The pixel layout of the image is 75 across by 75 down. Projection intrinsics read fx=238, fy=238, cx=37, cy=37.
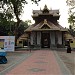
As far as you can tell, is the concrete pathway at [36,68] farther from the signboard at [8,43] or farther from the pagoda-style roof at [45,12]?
the pagoda-style roof at [45,12]

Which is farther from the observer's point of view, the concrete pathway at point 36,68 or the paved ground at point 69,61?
the paved ground at point 69,61

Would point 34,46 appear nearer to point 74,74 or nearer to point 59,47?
point 59,47

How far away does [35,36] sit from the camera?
46031 mm

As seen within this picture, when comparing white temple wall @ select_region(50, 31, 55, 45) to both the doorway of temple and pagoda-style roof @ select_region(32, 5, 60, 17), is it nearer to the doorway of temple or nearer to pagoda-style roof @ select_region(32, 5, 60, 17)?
the doorway of temple

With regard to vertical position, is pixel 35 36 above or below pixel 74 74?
above

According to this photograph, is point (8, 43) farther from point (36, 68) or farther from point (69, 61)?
point (36, 68)

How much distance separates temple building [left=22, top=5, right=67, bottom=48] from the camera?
1743 inches

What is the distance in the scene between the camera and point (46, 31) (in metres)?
45.0

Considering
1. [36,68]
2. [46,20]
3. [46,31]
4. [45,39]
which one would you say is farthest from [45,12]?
[36,68]

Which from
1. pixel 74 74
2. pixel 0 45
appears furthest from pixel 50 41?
pixel 74 74

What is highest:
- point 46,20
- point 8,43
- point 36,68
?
point 46,20

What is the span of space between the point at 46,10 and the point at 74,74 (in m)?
36.4

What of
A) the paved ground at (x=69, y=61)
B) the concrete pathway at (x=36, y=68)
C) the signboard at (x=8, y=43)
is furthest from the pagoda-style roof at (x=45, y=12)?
the concrete pathway at (x=36, y=68)

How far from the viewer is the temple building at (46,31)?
44.3 m
